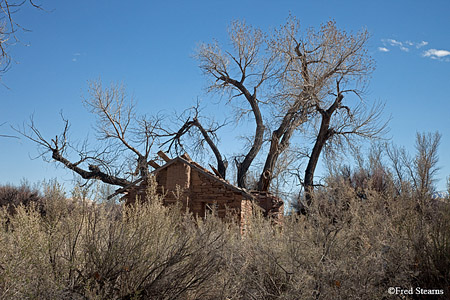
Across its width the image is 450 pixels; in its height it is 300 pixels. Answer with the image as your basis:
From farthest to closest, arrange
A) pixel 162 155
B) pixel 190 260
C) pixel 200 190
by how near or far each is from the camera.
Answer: pixel 162 155
pixel 200 190
pixel 190 260

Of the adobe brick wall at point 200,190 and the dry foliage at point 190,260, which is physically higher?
the adobe brick wall at point 200,190

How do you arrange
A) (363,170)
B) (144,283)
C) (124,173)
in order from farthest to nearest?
(124,173), (363,170), (144,283)

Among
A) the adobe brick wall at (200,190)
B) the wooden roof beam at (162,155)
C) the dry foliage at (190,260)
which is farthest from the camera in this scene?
the wooden roof beam at (162,155)

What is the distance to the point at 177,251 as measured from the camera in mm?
5570

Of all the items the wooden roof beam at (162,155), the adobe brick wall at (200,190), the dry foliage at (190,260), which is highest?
the wooden roof beam at (162,155)

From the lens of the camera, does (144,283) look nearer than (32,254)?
No

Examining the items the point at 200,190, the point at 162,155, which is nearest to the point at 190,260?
the point at 200,190

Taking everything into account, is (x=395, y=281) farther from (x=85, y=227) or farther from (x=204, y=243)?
(x=85, y=227)

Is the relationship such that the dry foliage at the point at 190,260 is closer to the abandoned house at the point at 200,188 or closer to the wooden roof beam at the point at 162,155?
the abandoned house at the point at 200,188

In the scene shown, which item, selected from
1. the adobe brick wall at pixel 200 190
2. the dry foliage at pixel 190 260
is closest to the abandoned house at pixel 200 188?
the adobe brick wall at pixel 200 190

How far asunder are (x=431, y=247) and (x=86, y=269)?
4.88 m

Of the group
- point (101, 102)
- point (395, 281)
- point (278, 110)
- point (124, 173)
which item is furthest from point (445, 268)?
point (101, 102)

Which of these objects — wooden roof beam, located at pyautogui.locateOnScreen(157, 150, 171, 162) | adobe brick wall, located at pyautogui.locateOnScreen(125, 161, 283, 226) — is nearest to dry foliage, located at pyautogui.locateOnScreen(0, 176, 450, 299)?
adobe brick wall, located at pyautogui.locateOnScreen(125, 161, 283, 226)

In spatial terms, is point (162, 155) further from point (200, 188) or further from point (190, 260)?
point (190, 260)
